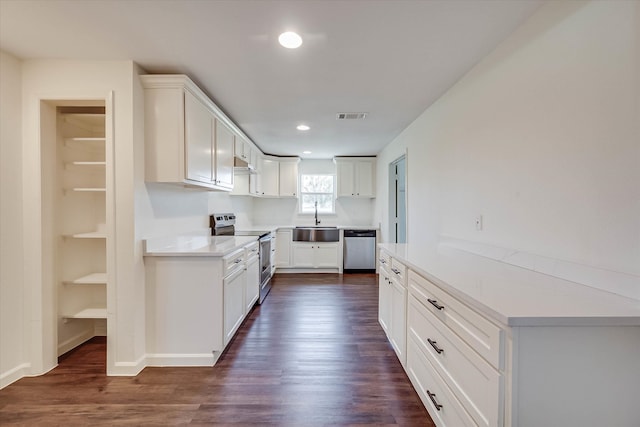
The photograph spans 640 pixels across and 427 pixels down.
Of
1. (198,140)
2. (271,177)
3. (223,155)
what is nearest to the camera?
(198,140)

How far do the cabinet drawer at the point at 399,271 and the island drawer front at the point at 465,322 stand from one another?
0.82ft

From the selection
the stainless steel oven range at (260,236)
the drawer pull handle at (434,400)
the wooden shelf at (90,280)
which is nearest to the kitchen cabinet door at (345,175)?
the stainless steel oven range at (260,236)

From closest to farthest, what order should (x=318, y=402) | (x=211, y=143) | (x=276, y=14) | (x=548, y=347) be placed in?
(x=548, y=347) < (x=276, y=14) < (x=318, y=402) < (x=211, y=143)

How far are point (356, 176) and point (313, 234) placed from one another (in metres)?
1.49

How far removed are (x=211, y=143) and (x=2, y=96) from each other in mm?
1416

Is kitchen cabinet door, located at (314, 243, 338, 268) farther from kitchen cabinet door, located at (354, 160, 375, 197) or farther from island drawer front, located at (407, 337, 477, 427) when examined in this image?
island drawer front, located at (407, 337, 477, 427)

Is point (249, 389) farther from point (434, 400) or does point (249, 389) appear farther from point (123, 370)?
point (434, 400)

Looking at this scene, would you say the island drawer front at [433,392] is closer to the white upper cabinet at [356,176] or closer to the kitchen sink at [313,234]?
the kitchen sink at [313,234]

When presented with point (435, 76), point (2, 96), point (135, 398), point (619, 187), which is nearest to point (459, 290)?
point (619, 187)

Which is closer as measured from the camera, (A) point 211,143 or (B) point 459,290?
(B) point 459,290

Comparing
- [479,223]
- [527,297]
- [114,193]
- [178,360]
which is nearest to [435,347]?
[527,297]

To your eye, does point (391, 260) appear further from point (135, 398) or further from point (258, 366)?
point (135, 398)

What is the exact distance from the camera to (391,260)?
2365 mm

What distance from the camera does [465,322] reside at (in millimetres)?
1186
